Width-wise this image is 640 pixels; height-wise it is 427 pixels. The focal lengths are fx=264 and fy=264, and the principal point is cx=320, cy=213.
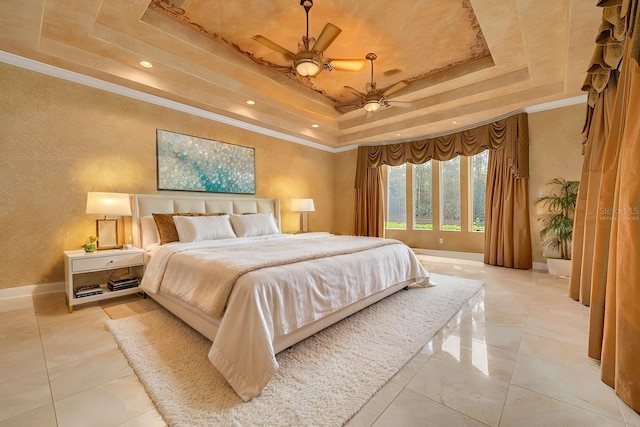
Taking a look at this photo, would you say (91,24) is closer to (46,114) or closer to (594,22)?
(46,114)

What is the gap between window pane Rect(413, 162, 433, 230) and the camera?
5.95 meters

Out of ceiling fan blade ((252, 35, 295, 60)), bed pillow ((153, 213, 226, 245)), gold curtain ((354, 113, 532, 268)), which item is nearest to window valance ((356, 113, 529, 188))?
gold curtain ((354, 113, 532, 268))

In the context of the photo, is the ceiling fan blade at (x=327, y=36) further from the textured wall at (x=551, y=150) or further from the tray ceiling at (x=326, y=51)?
the textured wall at (x=551, y=150)

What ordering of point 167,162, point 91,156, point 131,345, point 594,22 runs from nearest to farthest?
point 131,345
point 594,22
point 91,156
point 167,162

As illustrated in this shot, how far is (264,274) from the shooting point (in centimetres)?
177

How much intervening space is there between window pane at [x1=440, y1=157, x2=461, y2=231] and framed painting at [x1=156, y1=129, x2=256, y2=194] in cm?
404

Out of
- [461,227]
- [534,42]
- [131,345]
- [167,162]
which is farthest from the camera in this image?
[461,227]

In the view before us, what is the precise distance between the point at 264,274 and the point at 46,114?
3.29 meters

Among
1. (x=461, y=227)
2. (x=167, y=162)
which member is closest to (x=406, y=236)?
(x=461, y=227)

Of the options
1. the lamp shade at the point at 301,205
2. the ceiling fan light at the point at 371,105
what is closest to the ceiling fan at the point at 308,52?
the ceiling fan light at the point at 371,105

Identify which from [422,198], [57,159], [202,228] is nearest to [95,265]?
[202,228]

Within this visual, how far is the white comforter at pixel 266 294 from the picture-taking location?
1536 mm

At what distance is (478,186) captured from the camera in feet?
17.4

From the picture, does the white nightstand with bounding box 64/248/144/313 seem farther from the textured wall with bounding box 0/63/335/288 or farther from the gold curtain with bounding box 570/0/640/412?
the gold curtain with bounding box 570/0/640/412
